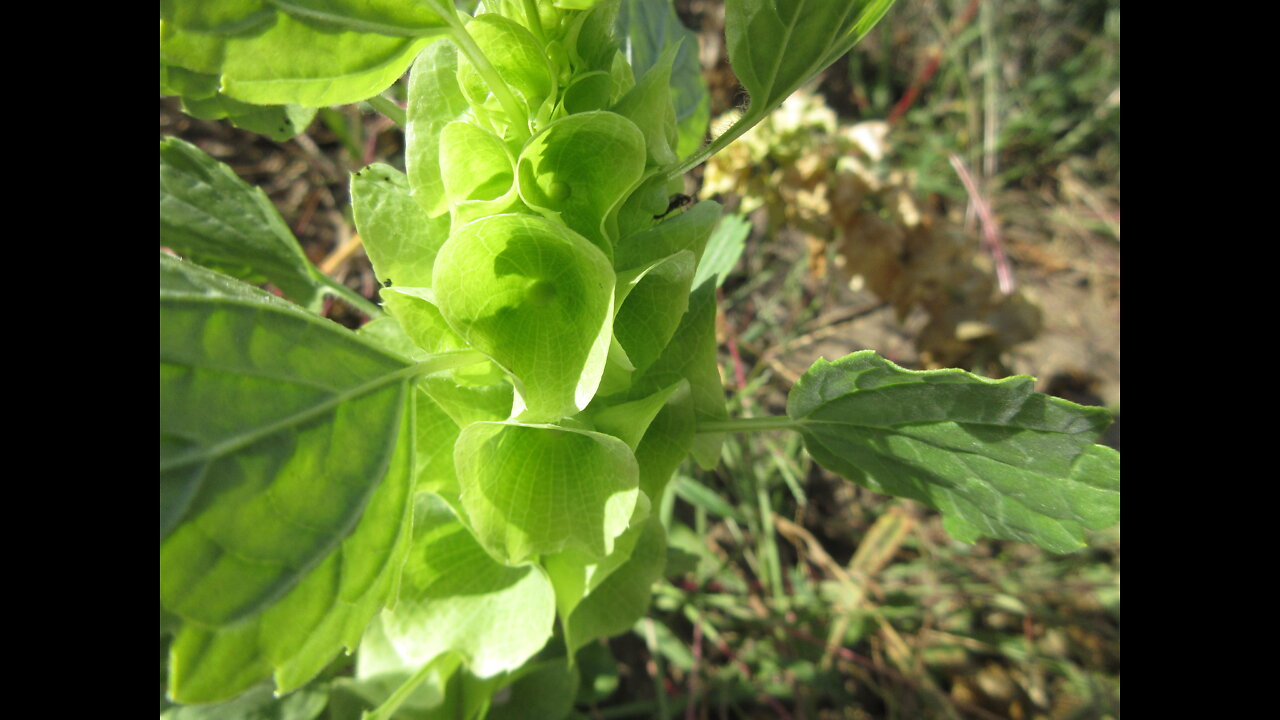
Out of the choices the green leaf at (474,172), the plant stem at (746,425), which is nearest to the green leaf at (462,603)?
the plant stem at (746,425)

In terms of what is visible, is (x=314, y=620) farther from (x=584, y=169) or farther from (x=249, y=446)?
(x=584, y=169)

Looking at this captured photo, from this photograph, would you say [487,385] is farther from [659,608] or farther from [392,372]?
[659,608]

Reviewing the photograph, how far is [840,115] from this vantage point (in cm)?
280

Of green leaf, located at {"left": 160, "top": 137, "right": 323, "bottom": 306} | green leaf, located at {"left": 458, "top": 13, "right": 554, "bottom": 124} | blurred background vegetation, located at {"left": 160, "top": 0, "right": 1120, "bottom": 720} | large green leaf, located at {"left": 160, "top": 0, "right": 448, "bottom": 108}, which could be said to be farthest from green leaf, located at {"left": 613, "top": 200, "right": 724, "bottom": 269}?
green leaf, located at {"left": 160, "top": 137, "right": 323, "bottom": 306}

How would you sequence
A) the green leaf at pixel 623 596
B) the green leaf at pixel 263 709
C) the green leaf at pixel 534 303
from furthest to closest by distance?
the green leaf at pixel 263 709 → the green leaf at pixel 623 596 → the green leaf at pixel 534 303

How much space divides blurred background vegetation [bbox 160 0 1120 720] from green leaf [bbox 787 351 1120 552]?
489mm

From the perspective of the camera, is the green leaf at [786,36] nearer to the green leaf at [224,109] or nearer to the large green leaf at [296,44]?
the large green leaf at [296,44]

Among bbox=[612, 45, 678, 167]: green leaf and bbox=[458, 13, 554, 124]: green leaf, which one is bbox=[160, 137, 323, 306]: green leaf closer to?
bbox=[458, 13, 554, 124]: green leaf

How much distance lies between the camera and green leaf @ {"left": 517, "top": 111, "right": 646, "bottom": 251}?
63 cm

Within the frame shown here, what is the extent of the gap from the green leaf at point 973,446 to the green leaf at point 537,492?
0.90ft

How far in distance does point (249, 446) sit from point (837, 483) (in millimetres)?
1840

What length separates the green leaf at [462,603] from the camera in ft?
2.91

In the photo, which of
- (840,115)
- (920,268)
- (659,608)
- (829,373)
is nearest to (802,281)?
(920,268)

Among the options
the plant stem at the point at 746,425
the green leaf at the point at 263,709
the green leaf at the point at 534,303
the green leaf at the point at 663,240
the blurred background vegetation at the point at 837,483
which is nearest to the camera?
the green leaf at the point at 534,303
